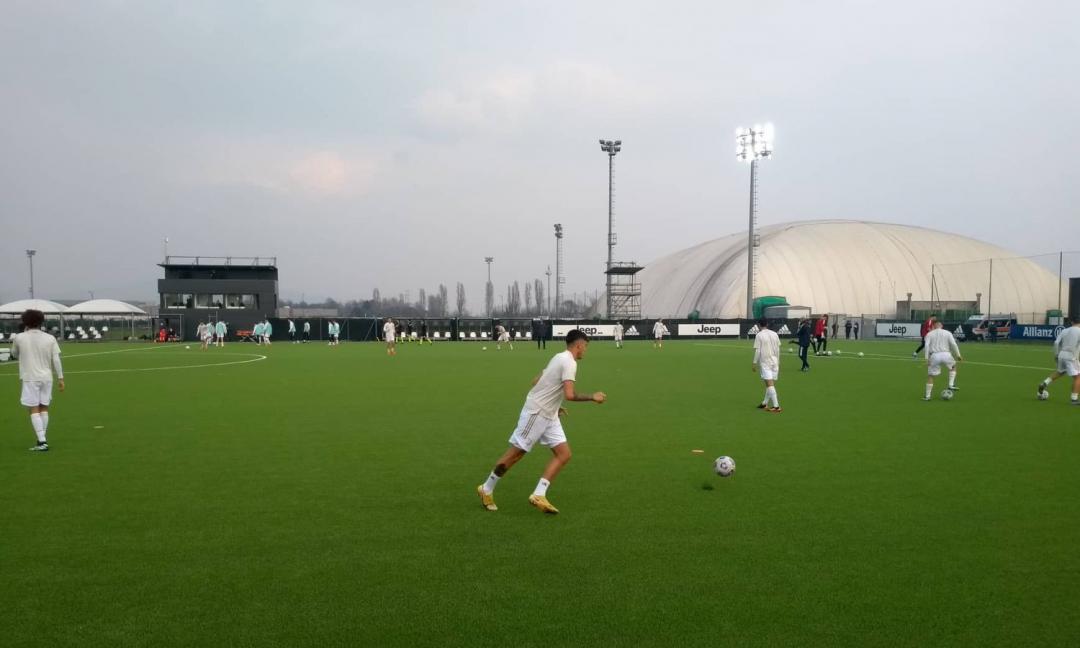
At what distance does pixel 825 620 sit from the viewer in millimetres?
4465

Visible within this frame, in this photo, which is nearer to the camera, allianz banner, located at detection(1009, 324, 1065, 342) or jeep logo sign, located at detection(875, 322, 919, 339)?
allianz banner, located at detection(1009, 324, 1065, 342)

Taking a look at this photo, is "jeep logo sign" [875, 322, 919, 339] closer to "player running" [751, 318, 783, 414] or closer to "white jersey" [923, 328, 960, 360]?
"white jersey" [923, 328, 960, 360]

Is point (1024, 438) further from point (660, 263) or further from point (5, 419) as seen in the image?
point (660, 263)

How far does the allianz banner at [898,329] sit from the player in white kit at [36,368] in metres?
60.2

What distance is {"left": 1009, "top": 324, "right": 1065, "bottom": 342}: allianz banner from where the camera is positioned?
1746 inches

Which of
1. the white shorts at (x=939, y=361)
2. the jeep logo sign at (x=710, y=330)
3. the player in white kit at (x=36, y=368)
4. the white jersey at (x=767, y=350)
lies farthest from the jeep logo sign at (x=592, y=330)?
the player in white kit at (x=36, y=368)

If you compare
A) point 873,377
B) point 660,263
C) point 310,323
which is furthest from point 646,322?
point 660,263

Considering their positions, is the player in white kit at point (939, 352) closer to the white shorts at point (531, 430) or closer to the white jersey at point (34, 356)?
the white shorts at point (531, 430)

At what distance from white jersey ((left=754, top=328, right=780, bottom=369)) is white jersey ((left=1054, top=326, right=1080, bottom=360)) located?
6.84 m

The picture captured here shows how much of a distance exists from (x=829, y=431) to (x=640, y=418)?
3.44 metres

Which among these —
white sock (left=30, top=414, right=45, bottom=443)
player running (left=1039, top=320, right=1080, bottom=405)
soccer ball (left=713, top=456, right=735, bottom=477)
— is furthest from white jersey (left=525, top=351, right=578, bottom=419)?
player running (left=1039, top=320, right=1080, bottom=405)

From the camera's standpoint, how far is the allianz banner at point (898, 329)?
186 feet

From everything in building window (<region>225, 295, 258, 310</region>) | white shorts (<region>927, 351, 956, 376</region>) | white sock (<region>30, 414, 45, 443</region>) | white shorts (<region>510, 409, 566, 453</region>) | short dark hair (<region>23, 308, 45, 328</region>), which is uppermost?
building window (<region>225, 295, 258, 310</region>)

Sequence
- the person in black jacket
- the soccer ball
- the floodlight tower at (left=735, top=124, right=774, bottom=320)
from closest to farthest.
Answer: the soccer ball < the person in black jacket < the floodlight tower at (left=735, top=124, right=774, bottom=320)
